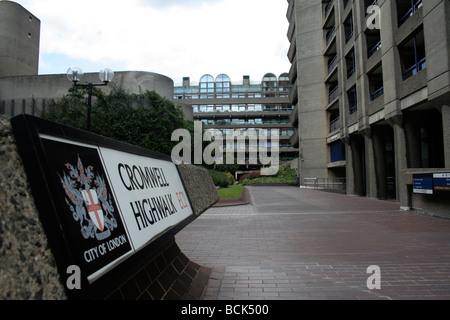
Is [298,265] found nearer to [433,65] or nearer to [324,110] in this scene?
[433,65]

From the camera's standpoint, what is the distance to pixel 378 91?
66.8 feet

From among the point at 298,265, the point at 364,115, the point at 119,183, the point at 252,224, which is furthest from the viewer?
the point at 364,115

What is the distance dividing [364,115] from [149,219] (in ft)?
68.4

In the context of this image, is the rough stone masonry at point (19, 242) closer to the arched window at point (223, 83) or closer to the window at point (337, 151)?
the window at point (337, 151)

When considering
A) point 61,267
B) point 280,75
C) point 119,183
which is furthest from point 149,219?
point 280,75

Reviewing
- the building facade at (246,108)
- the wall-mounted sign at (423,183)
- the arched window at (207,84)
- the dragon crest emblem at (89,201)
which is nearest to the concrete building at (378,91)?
the wall-mounted sign at (423,183)

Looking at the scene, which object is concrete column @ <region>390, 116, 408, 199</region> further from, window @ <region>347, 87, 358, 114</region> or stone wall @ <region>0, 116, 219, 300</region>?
stone wall @ <region>0, 116, 219, 300</region>

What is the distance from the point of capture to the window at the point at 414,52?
15.1m

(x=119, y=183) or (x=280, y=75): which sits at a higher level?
(x=280, y=75)

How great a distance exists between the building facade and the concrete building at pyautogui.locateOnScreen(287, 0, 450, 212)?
33688mm

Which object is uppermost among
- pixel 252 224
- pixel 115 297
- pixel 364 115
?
pixel 364 115

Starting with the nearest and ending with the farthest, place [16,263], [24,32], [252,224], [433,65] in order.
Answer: [16,263], [252,224], [433,65], [24,32]

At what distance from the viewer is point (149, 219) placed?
264cm

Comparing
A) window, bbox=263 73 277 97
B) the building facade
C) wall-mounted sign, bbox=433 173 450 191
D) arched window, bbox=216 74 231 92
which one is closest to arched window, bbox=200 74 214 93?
the building facade
